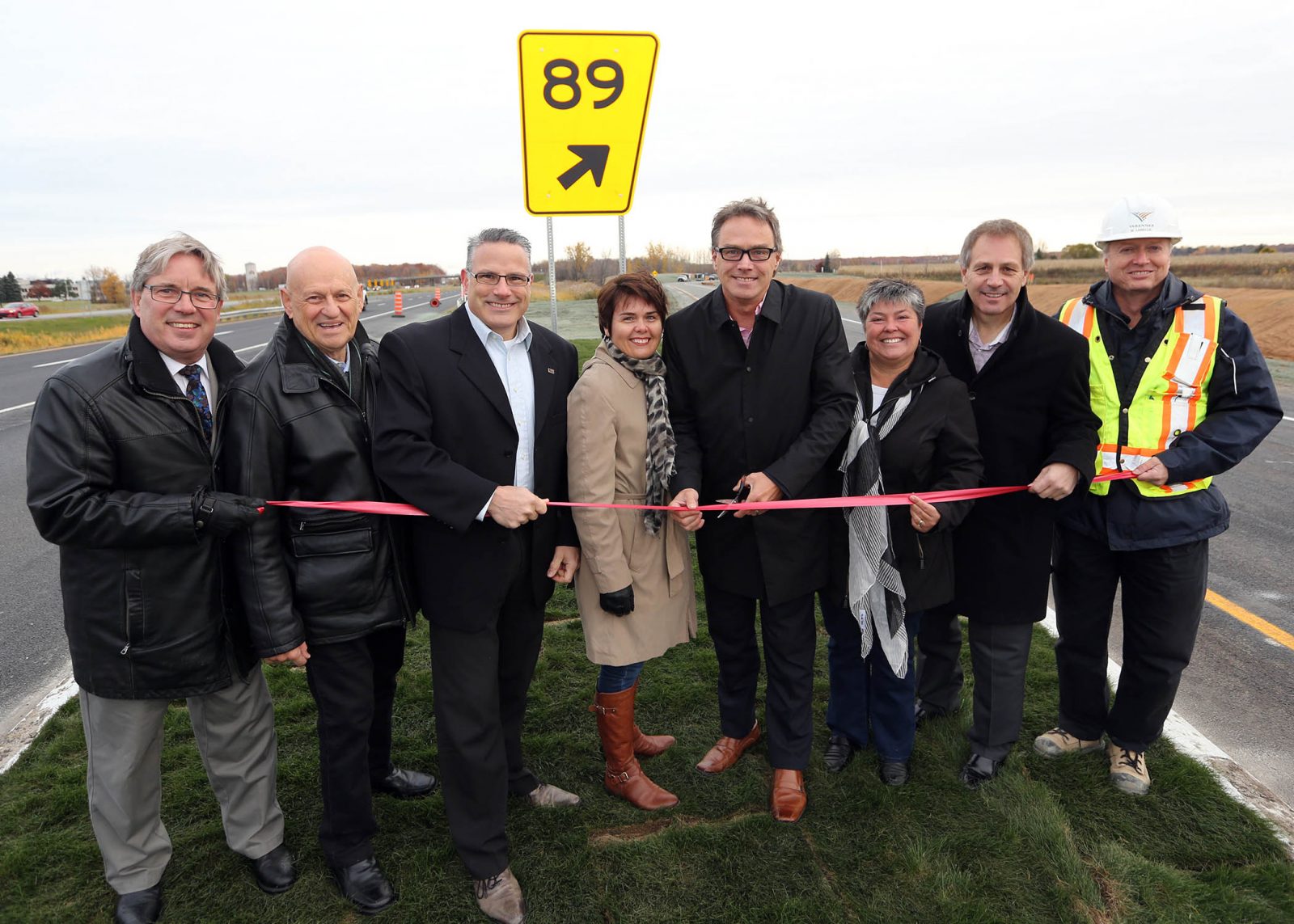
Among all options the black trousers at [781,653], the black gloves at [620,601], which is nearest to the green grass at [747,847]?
the black trousers at [781,653]

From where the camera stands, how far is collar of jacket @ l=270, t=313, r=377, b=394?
2709mm

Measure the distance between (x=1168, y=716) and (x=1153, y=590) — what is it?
102 centimetres

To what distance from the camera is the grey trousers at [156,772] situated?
2738 millimetres

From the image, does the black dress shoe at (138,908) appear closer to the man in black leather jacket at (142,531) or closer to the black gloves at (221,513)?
the man in black leather jacket at (142,531)

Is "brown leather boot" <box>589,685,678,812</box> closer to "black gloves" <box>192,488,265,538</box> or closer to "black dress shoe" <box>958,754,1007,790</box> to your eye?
"black dress shoe" <box>958,754,1007,790</box>

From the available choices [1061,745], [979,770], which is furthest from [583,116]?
[1061,745]

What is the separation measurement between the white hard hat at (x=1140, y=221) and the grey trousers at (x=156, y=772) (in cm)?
379

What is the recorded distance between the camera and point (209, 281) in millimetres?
2719

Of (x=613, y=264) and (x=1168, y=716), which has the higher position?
(x=613, y=264)

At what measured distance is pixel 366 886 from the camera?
9.45 feet

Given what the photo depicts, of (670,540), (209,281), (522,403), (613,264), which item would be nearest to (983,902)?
(670,540)

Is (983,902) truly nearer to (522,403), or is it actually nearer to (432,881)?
(432,881)

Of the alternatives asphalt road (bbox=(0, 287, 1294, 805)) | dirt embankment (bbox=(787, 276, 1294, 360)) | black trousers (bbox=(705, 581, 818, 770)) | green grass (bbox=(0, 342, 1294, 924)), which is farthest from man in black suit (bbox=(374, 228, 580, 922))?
dirt embankment (bbox=(787, 276, 1294, 360))

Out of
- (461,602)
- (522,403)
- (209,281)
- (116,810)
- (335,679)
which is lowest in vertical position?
(116,810)
